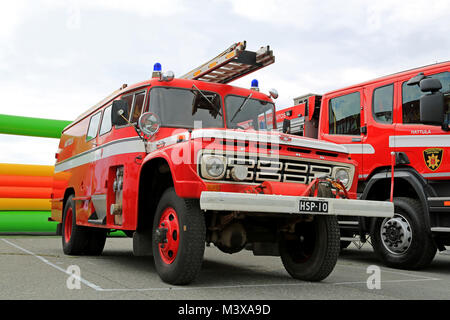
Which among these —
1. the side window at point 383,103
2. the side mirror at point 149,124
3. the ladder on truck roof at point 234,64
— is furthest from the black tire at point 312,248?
the side window at point 383,103

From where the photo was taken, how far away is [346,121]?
8.73m

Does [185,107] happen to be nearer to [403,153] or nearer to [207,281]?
[207,281]

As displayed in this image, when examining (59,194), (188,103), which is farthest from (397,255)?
(59,194)

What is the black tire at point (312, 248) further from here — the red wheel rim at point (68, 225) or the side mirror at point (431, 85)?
the red wheel rim at point (68, 225)

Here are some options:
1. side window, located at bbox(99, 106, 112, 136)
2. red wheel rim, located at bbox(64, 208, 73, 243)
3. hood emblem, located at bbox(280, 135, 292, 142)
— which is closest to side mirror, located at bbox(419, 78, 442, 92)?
hood emblem, located at bbox(280, 135, 292, 142)

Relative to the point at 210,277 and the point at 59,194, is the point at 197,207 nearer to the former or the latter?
the point at 210,277

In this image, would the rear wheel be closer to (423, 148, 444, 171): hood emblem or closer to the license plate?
the license plate

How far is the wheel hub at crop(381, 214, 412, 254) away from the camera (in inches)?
293

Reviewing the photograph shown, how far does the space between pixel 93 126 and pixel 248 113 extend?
290 centimetres

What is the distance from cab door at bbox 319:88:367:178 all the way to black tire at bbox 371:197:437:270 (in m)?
1.08

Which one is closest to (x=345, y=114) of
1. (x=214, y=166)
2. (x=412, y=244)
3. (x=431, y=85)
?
(x=431, y=85)

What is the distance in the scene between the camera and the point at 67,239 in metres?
9.02

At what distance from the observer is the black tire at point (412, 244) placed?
7.21m
